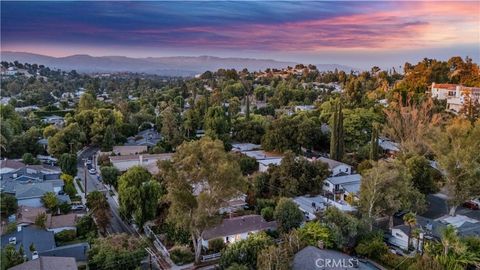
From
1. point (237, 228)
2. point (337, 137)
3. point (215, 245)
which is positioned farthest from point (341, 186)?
point (215, 245)

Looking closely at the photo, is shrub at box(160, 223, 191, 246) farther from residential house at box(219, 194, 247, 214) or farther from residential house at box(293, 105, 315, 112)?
residential house at box(293, 105, 315, 112)

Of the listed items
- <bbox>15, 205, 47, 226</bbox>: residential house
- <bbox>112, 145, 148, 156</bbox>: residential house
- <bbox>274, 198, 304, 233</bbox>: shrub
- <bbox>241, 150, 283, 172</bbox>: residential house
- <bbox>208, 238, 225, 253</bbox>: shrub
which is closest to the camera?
<bbox>208, 238, 225, 253</bbox>: shrub

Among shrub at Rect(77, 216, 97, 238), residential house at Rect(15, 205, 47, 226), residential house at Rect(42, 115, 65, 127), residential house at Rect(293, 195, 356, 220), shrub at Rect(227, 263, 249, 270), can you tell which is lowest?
shrub at Rect(77, 216, 97, 238)

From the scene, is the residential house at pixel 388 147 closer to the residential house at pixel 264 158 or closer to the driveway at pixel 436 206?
the driveway at pixel 436 206

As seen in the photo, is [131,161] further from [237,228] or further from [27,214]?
[237,228]

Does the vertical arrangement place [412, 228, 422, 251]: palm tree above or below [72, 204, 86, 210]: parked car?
above

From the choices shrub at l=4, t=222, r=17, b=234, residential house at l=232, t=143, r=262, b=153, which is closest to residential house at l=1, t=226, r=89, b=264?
shrub at l=4, t=222, r=17, b=234
